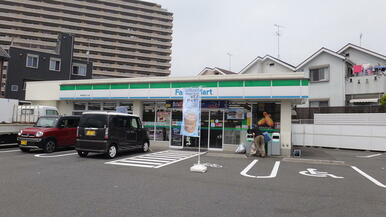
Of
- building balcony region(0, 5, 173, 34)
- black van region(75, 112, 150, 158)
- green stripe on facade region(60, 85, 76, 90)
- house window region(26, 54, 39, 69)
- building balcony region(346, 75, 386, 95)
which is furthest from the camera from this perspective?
building balcony region(0, 5, 173, 34)

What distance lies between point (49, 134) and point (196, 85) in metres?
7.58

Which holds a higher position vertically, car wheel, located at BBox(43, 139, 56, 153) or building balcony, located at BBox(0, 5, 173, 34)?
building balcony, located at BBox(0, 5, 173, 34)

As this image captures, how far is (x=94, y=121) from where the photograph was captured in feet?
34.4

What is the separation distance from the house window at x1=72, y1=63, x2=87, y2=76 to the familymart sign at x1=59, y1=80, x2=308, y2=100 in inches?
780

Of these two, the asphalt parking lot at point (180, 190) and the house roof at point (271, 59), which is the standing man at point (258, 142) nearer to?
the asphalt parking lot at point (180, 190)

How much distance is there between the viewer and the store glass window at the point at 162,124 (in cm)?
1566

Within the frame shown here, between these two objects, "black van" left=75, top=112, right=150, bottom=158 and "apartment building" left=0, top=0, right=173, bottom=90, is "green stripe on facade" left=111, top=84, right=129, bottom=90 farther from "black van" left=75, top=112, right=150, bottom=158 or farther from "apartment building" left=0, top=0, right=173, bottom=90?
"apartment building" left=0, top=0, right=173, bottom=90

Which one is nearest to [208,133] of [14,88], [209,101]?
[209,101]

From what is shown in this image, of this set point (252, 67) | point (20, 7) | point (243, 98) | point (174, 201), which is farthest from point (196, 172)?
point (20, 7)

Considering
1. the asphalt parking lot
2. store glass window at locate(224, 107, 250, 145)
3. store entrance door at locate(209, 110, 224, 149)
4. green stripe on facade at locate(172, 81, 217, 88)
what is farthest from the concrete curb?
green stripe on facade at locate(172, 81, 217, 88)

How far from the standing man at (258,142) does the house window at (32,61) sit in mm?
29485

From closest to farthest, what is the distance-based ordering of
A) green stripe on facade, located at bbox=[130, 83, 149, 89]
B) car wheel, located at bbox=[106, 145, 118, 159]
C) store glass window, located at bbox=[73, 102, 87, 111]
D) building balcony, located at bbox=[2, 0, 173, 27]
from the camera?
car wheel, located at bbox=[106, 145, 118, 159], green stripe on facade, located at bbox=[130, 83, 149, 89], store glass window, located at bbox=[73, 102, 87, 111], building balcony, located at bbox=[2, 0, 173, 27]

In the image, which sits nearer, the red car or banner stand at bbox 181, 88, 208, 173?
banner stand at bbox 181, 88, 208, 173

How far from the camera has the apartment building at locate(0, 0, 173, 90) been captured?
6581 centimetres
